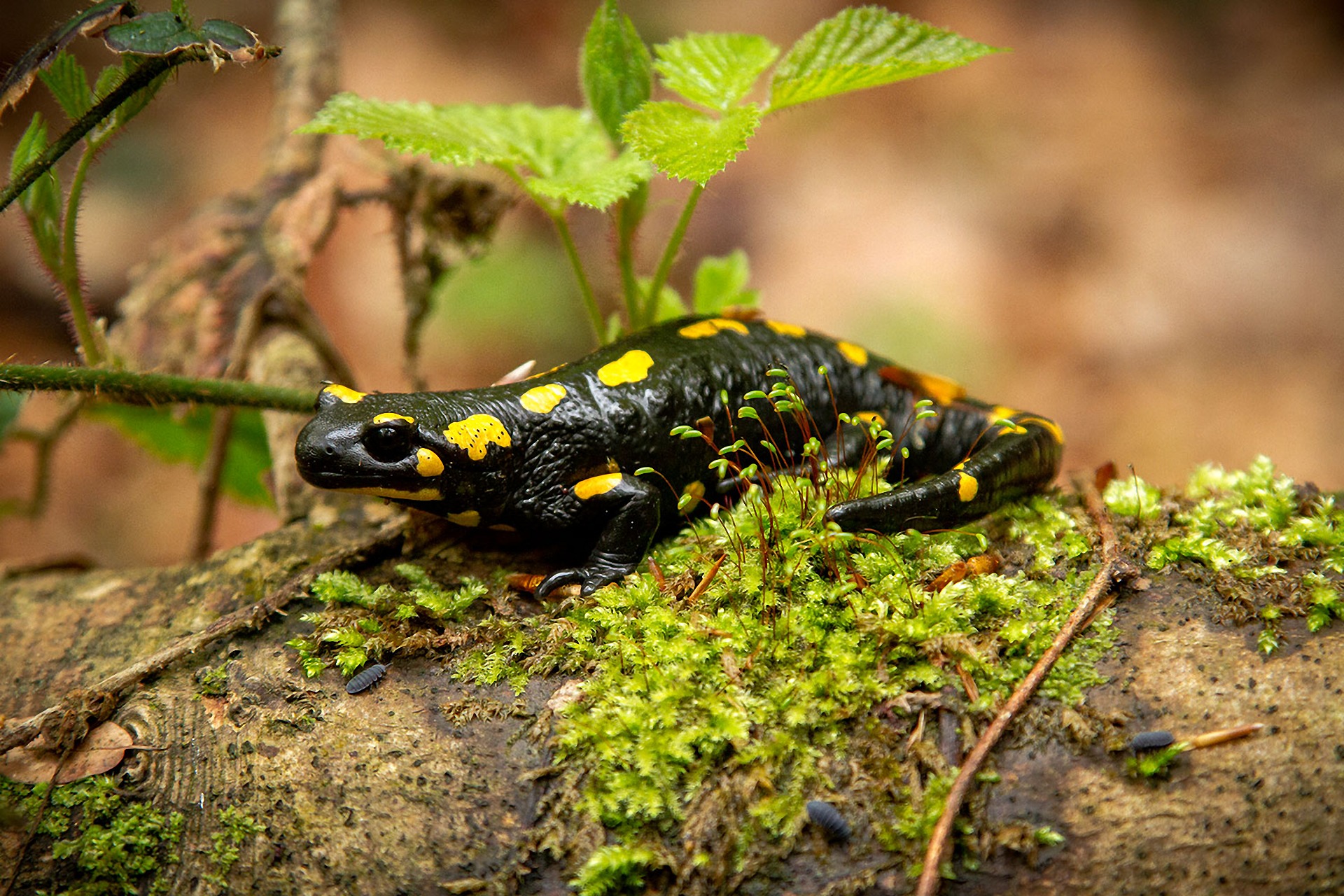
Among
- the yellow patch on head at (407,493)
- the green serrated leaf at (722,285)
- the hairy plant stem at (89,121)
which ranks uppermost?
the hairy plant stem at (89,121)

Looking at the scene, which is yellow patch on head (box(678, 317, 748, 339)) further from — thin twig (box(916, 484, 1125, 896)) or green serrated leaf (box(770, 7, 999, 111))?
thin twig (box(916, 484, 1125, 896))

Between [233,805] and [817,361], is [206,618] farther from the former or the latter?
[817,361]

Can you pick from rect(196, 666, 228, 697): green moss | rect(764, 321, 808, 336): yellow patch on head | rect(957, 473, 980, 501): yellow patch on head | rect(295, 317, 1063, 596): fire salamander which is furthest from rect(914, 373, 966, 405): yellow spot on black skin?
rect(196, 666, 228, 697): green moss

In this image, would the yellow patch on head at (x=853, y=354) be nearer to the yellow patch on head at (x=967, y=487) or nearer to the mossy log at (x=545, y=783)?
the yellow patch on head at (x=967, y=487)

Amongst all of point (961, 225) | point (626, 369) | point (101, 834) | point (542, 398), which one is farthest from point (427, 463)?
point (961, 225)

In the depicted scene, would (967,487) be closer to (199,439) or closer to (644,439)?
(644,439)

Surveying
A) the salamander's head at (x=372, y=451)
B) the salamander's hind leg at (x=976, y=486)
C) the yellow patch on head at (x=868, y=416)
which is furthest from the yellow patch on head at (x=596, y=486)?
the yellow patch on head at (x=868, y=416)

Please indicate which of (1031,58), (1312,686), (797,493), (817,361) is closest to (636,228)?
(817,361)
